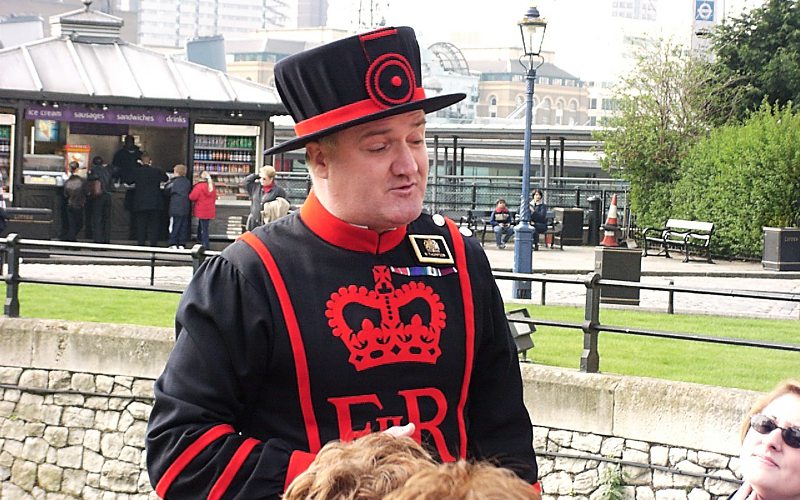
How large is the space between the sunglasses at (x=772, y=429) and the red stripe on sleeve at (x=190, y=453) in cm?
212

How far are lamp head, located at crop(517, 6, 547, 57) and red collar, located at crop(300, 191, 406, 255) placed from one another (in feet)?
60.6

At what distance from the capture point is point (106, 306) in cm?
1279

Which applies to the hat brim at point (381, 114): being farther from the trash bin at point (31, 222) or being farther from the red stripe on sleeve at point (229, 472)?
the trash bin at point (31, 222)

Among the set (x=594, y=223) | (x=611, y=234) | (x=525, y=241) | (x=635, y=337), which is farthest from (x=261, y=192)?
(x=594, y=223)

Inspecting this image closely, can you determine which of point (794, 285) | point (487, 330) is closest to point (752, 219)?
point (794, 285)

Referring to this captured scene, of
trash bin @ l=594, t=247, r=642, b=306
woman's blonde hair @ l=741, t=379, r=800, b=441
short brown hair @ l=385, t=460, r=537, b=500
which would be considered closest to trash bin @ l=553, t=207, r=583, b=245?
trash bin @ l=594, t=247, r=642, b=306

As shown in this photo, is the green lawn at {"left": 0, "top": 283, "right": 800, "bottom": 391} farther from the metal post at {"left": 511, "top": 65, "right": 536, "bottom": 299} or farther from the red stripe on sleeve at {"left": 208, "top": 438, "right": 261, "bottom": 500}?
the red stripe on sleeve at {"left": 208, "top": 438, "right": 261, "bottom": 500}

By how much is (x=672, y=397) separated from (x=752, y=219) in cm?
2066

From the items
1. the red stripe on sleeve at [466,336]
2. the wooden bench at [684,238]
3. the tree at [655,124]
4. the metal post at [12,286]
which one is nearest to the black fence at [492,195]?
the tree at [655,124]

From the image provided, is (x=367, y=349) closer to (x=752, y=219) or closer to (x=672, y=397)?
(x=672, y=397)

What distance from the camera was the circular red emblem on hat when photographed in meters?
2.91

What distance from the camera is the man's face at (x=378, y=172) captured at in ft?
9.45

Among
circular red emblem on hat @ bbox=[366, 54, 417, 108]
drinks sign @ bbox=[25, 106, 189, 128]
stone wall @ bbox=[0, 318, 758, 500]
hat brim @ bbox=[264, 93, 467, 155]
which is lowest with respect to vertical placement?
stone wall @ bbox=[0, 318, 758, 500]

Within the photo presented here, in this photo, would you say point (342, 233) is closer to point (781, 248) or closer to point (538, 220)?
point (781, 248)
